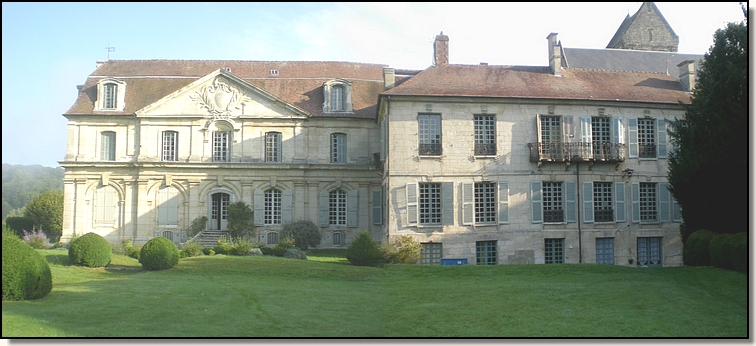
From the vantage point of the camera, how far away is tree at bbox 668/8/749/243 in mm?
14688

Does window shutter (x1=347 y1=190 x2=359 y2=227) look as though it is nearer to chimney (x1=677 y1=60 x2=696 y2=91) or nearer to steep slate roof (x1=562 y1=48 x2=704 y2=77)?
chimney (x1=677 y1=60 x2=696 y2=91)

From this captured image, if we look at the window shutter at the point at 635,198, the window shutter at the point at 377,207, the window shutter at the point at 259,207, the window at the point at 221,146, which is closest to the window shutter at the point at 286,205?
the window shutter at the point at 259,207

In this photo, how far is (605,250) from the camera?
24.2m

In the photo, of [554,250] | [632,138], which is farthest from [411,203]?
[632,138]

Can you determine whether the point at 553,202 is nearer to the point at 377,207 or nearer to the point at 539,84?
the point at 539,84

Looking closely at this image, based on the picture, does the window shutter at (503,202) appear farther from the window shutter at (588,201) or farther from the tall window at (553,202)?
the window shutter at (588,201)

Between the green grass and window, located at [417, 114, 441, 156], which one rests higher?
window, located at [417, 114, 441, 156]

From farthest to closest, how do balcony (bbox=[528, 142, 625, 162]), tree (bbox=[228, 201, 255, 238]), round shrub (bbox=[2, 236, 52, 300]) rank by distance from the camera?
tree (bbox=[228, 201, 255, 238]) < balcony (bbox=[528, 142, 625, 162]) < round shrub (bbox=[2, 236, 52, 300])

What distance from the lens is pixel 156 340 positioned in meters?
9.97

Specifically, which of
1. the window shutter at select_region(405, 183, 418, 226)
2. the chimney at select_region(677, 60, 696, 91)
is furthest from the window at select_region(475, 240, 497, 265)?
the chimney at select_region(677, 60, 696, 91)

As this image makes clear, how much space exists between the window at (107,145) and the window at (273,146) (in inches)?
303

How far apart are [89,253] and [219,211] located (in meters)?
11.9

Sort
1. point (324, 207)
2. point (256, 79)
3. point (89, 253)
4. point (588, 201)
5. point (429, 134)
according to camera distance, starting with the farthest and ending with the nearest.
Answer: point (256, 79) → point (324, 207) → point (588, 201) → point (429, 134) → point (89, 253)

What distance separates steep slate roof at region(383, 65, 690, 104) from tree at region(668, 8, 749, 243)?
7.41m
